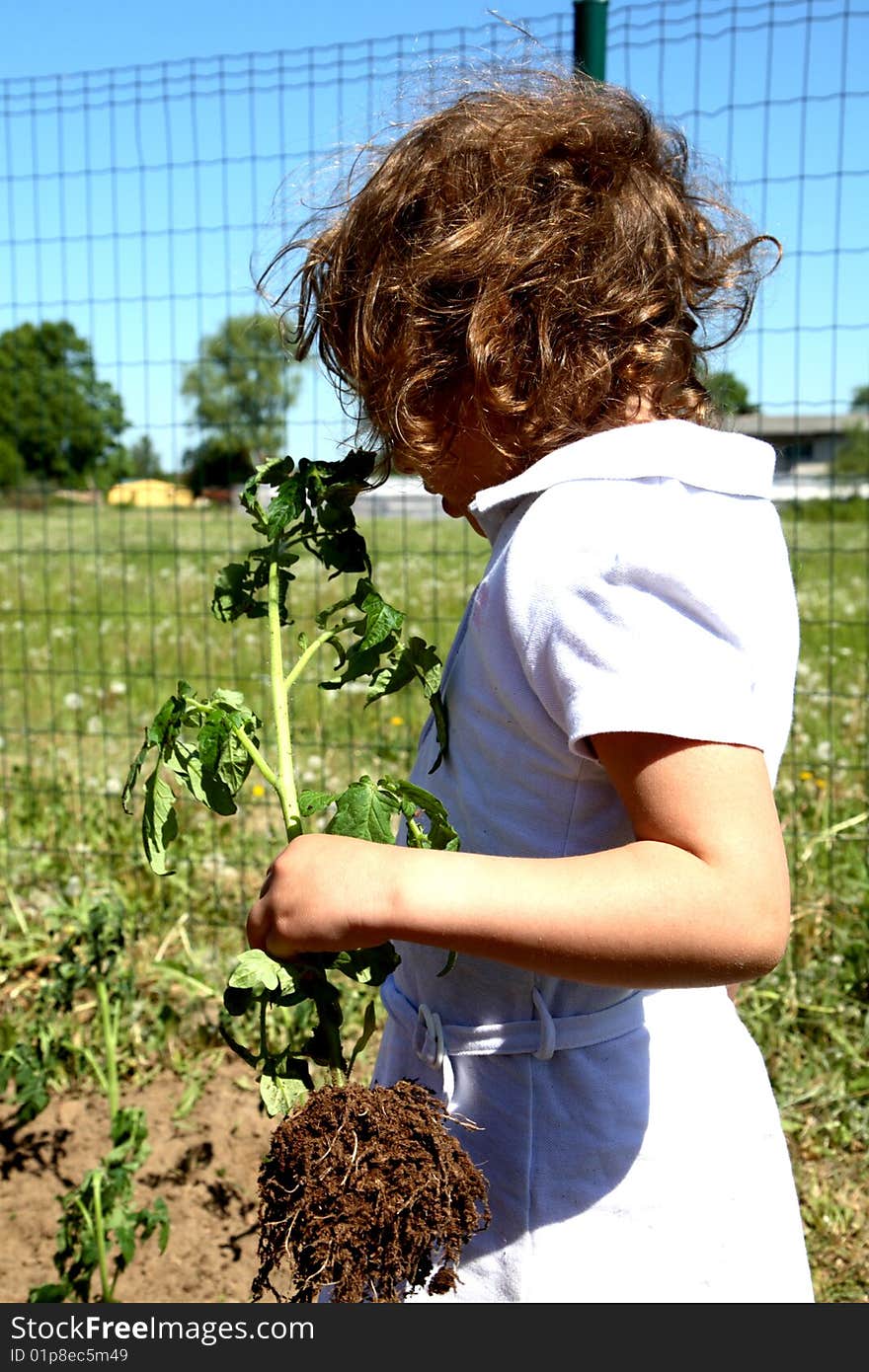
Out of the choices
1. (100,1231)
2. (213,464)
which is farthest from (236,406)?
(100,1231)

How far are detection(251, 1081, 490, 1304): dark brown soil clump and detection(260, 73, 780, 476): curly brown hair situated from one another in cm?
59

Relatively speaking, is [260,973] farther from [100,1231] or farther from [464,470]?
[100,1231]

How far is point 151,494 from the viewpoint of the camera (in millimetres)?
4375

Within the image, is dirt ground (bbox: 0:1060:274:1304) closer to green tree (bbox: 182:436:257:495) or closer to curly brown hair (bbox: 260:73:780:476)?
curly brown hair (bbox: 260:73:780:476)

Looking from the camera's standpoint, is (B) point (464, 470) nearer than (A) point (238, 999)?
No

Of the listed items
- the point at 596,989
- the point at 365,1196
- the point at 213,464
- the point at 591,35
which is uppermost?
the point at 591,35

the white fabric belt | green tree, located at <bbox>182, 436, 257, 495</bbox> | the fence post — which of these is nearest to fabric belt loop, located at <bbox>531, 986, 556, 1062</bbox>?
the white fabric belt

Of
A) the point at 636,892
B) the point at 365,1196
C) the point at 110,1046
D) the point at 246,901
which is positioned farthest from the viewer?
the point at 246,901

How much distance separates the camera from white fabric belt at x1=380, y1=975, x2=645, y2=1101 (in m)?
1.17

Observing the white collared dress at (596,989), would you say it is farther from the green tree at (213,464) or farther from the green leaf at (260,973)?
the green tree at (213,464)

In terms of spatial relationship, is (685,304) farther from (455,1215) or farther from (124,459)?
(124,459)

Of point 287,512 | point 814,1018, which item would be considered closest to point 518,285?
point 287,512

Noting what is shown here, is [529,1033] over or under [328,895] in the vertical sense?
under

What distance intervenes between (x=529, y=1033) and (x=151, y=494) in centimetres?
350
